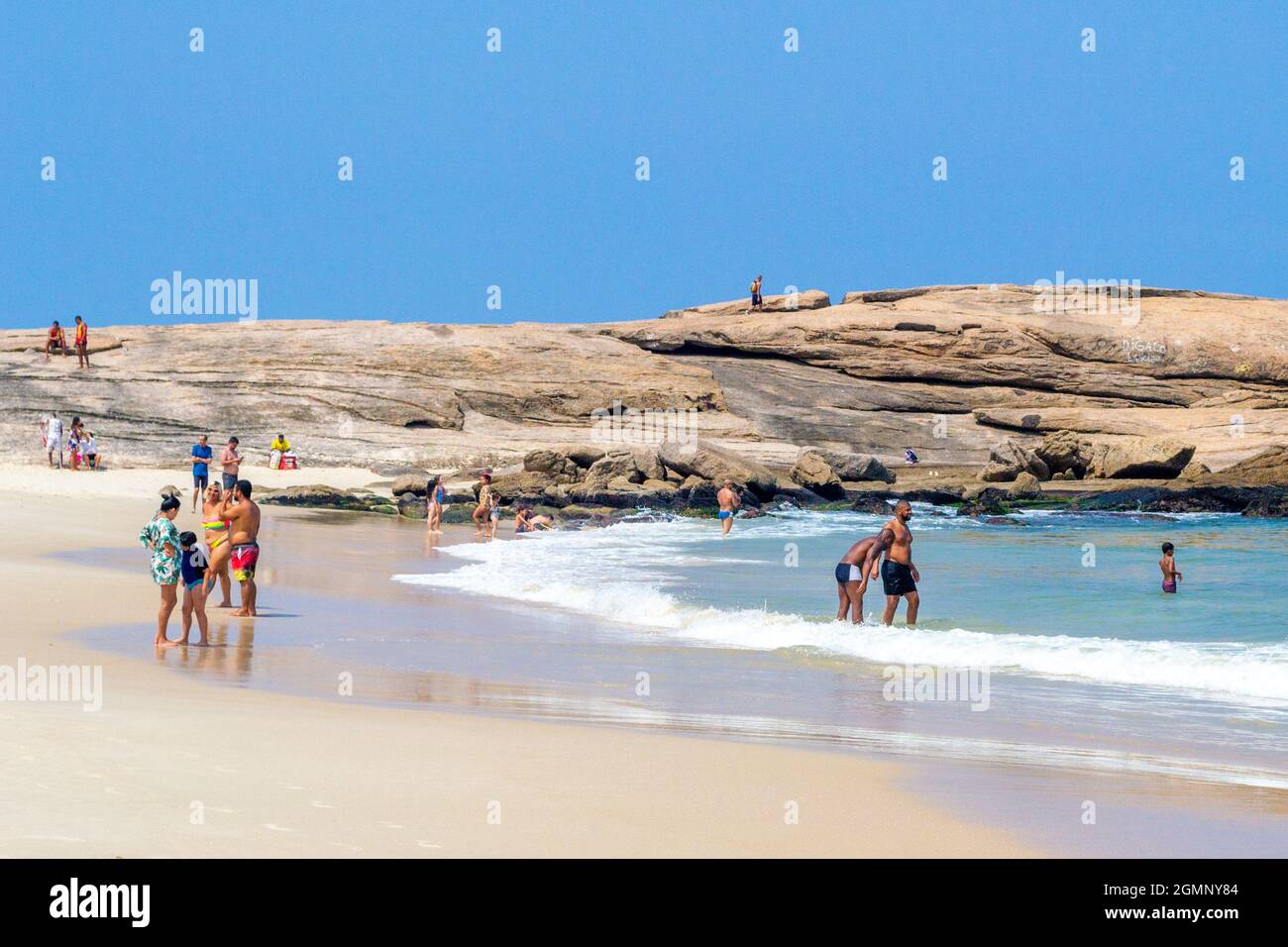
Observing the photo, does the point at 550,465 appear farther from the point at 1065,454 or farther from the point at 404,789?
the point at 404,789

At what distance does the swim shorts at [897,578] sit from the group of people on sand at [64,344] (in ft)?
98.7

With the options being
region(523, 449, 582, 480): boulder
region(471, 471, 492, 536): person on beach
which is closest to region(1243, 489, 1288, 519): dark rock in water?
region(523, 449, 582, 480): boulder

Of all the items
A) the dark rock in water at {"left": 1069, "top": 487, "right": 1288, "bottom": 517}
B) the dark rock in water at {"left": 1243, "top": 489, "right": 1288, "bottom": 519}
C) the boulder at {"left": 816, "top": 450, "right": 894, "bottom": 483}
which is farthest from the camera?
the boulder at {"left": 816, "top": 450, "right": 894, "bottom": 483}

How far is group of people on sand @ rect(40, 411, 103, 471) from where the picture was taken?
3122 centimetres

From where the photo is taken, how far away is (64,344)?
38.8 metres

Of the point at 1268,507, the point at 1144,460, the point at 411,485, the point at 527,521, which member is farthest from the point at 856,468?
the point at 527,521

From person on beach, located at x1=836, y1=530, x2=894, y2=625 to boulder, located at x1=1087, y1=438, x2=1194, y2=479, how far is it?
975 inches

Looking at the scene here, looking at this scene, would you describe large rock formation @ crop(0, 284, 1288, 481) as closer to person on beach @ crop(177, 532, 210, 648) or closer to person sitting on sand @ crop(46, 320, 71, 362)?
person sitting on sand @ crop(46, 320, 71, 362)

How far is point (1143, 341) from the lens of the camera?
45.1 m

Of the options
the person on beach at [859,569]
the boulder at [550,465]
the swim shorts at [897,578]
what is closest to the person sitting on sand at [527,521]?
the boulder at [550,465]

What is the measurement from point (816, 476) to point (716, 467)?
2881mm
